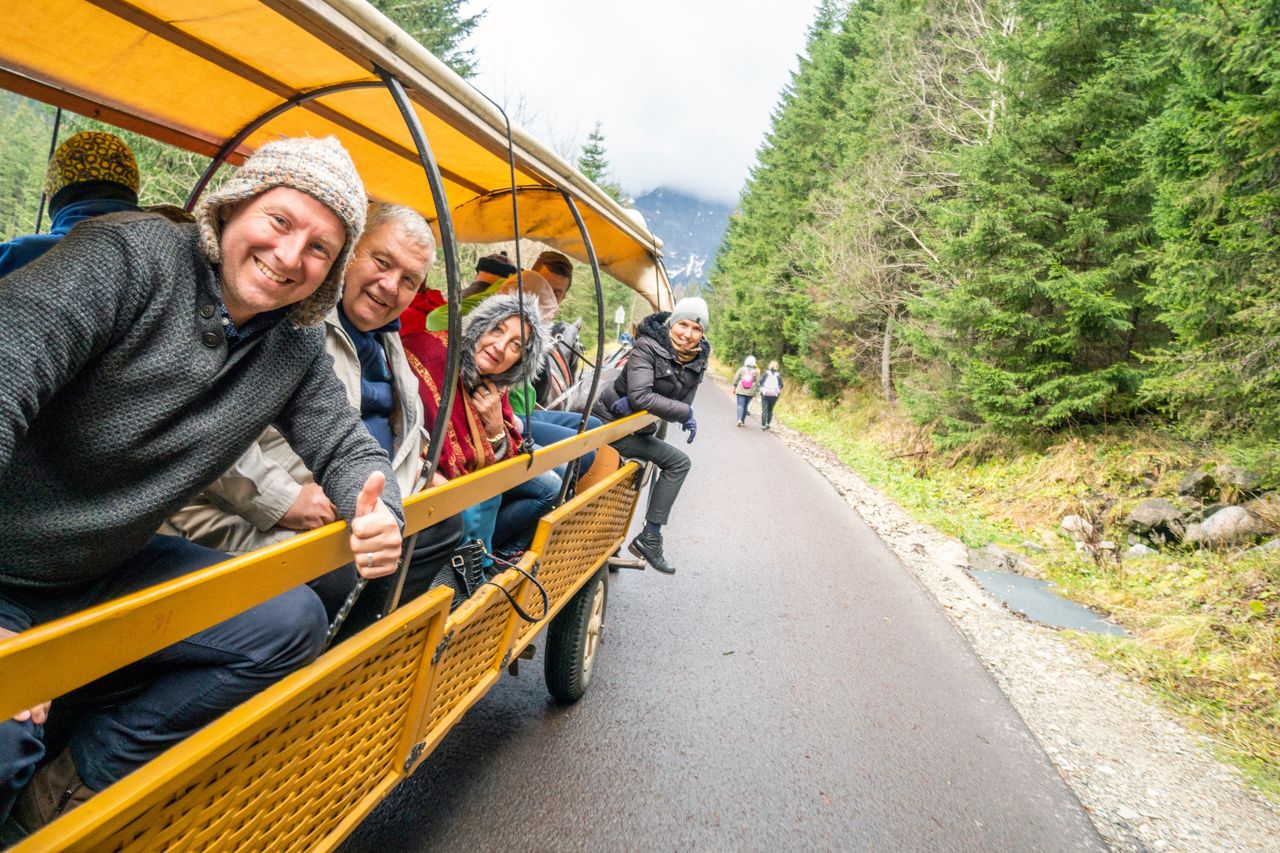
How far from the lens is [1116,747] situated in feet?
12.5

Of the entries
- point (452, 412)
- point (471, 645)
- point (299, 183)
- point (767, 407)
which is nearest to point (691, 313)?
point (452, 412)

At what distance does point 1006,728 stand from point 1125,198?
804cm

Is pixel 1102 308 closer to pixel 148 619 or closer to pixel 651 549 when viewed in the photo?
pixel 651 549

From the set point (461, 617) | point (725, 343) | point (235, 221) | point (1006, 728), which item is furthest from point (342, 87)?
point (725, 343)

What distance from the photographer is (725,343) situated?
36.6 m

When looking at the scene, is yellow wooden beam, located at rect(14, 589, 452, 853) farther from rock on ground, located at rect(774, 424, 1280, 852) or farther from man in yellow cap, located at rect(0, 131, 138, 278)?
rock on ground, located at rect(774, 424, 1280, 852)

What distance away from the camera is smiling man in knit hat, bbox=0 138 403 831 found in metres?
1.23

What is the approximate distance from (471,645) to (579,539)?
88 cm

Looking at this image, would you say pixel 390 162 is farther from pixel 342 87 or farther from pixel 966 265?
pixel 966 265

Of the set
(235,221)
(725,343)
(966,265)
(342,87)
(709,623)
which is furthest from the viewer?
(725,343)

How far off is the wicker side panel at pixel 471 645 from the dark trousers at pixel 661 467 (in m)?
2.65

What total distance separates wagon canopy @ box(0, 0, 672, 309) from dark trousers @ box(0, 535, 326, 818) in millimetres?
1286

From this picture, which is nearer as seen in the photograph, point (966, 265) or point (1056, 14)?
point (1056, 14)

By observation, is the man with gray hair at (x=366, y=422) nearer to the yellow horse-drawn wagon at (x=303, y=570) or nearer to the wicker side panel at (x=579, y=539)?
the yellow horse-drawn wagon at (x=303, y=570)
